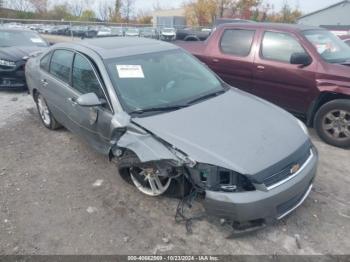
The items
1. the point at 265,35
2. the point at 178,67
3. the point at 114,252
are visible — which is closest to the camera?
the point at 114,252

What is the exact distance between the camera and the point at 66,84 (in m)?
4.30

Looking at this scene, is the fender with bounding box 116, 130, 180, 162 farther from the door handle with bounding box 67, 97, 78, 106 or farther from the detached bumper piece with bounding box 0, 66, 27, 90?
the detached bumper piece with bounding box 0, 66, 27, 90

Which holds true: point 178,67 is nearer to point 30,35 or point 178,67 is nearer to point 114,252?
point 114,252

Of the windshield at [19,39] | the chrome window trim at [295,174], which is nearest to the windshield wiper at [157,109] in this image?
the chrome window trim at [295,174]

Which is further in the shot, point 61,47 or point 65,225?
point 61,47

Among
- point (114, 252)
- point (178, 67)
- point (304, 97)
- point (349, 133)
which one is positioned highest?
point (178, 67)

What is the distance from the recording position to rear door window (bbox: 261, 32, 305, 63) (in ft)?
16.8

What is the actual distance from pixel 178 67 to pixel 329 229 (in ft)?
7.97

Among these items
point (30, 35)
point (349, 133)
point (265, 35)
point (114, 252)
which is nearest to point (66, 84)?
point (114, 252)

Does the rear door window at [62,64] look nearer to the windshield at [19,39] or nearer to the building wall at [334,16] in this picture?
the windshield at [19,39]

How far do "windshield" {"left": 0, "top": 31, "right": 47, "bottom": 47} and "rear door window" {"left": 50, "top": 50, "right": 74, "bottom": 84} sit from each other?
4.49 metres

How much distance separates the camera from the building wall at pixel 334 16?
36781 millimetres

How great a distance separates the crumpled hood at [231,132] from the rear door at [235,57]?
6.71 ft

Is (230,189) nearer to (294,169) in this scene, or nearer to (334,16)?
(294,169)
